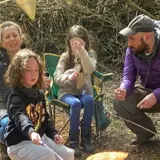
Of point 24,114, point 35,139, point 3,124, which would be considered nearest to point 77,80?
point 3,124

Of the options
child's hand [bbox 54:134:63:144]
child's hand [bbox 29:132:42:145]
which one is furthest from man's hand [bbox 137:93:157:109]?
child's hand [bbox 29:132:42:145]

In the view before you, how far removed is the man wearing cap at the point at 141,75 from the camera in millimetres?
3508

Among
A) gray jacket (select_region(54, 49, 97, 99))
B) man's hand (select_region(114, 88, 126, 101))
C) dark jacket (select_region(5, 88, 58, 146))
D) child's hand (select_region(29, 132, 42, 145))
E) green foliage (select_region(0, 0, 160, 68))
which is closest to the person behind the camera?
child's hand (select_region(29, 132, 42, 145))

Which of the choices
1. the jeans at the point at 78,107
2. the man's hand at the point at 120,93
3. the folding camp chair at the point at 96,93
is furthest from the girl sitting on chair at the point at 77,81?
the man's hand at the point at 120,93

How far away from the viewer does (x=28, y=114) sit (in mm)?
2859

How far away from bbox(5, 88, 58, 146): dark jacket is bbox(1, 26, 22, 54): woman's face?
2.66 ft

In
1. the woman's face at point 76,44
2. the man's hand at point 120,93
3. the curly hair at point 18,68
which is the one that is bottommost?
the man's hand at point 120,93

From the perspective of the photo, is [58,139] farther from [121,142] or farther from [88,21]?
[88,21]

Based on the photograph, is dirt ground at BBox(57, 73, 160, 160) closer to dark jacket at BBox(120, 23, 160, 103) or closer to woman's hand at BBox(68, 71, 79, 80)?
dark jacket at BBox(120, 23, 160, 103)

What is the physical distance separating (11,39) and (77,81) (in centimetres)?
70

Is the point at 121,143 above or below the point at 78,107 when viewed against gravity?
below

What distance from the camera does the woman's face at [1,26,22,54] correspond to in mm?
3646

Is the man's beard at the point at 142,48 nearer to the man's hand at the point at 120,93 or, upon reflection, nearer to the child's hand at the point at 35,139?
the man's hand at the point at 120,93

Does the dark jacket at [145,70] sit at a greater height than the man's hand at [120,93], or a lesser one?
greater
